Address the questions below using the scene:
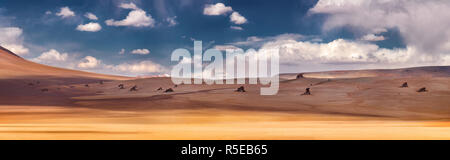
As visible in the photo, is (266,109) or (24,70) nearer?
(266,109)

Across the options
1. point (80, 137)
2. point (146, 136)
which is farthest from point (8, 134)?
point (146, 136)

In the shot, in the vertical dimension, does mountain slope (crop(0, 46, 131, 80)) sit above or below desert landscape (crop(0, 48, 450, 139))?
above

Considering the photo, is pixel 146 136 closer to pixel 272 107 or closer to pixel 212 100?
pixel 272 107

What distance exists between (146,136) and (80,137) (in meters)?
1.56

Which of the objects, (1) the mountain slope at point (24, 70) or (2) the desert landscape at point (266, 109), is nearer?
(2) the desert landscape at point (266, 109)

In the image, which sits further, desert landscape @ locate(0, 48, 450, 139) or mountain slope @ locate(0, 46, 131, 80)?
mountain slope @ locate(0, 46, 131, 80)

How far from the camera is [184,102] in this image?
27906mm

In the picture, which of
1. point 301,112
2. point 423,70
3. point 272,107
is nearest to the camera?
point 301,112

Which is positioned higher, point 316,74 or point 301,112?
point 316,74

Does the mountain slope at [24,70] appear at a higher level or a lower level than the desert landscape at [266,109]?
higher

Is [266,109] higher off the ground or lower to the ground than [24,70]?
lower

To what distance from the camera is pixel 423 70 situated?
75.3m
